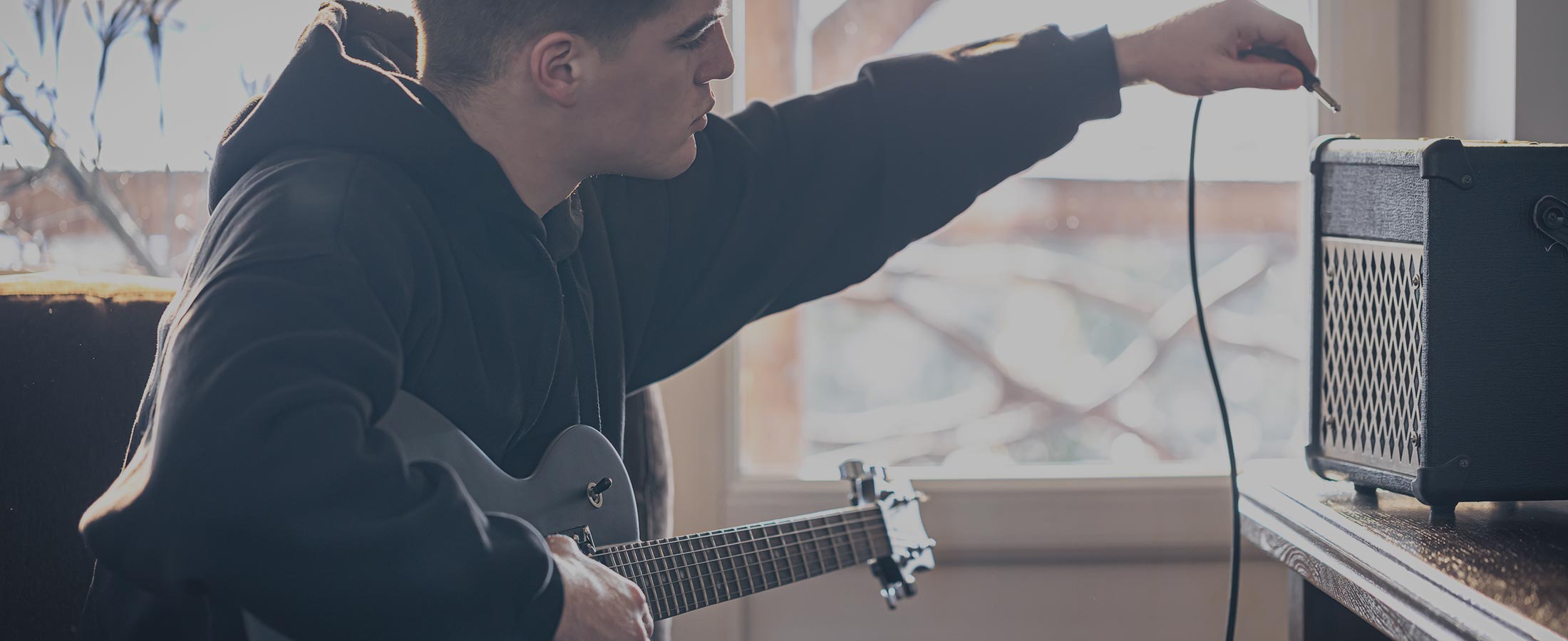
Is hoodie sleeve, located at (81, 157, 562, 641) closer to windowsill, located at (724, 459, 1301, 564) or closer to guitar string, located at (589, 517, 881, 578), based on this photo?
guitar string, located at (589, 517, 881, 578)

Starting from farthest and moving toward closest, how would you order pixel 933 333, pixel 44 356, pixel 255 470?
1. pixel 933 333
2. pixel 44 356
3. pixel 255 470

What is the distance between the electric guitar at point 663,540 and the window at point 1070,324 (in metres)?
0.35

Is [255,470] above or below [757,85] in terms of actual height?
below

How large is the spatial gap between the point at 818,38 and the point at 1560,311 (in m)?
0.91

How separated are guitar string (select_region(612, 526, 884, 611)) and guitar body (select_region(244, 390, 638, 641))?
0.06 metres

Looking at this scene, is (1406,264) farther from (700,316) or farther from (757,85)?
(757,85)

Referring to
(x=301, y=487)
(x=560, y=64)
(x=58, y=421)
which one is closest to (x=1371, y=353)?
(x=560, y=64)

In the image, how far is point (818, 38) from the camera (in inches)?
58.3

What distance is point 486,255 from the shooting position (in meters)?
0.90

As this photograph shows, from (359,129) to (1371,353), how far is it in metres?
0.80

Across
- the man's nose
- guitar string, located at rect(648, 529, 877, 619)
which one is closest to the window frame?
guitar string, located at rect(648, 529, 877, 619)

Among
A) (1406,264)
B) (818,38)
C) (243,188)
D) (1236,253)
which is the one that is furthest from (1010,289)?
(243,188)

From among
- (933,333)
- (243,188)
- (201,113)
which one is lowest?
(933,333)

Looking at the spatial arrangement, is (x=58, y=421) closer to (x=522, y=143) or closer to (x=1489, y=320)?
(x=522, y=143)
